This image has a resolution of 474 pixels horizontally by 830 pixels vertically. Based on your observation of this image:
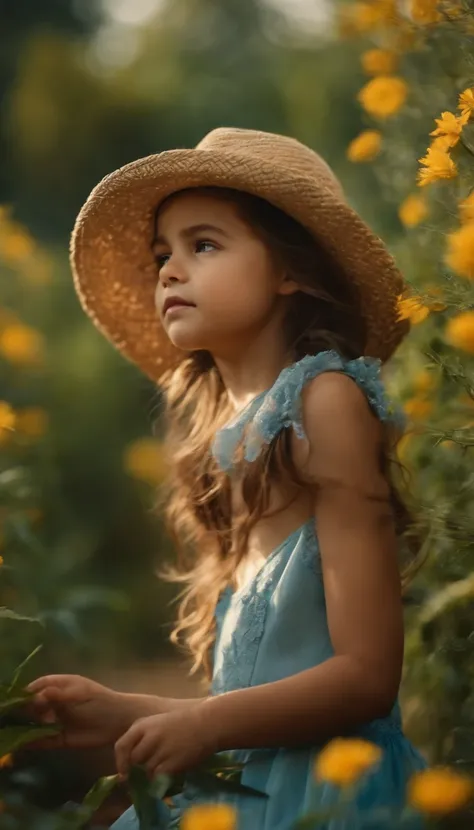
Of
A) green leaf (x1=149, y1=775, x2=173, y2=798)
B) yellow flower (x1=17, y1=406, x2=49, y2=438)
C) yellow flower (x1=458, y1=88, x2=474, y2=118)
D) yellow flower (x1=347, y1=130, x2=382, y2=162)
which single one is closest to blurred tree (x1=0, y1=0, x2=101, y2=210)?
yellow flower (x1=17, y1=406, x2=49, y2=438)

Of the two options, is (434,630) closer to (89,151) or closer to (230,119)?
(230,119)

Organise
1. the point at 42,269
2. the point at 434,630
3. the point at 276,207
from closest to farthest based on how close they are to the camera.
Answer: the point at 276,207, the point at 434,630, the point at 42,269

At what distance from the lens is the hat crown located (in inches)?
59.6

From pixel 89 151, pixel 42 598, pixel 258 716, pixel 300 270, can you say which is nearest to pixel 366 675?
pixel 258 716

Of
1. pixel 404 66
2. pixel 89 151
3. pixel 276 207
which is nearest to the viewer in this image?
pixel 276 207

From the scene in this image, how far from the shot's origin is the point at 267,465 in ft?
4.65

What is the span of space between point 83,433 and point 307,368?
2.49m

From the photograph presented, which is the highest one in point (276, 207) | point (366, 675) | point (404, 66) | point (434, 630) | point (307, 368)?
point (404, 66)

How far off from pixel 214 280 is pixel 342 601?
1.54 ft

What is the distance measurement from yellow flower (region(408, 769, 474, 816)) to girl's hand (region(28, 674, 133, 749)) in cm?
44

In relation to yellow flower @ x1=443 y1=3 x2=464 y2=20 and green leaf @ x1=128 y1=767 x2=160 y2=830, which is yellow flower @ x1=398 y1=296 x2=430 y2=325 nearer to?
yellow flower @ x1=443 y1=3 x2=464 y2=20

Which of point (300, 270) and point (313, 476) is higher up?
point (300, 270)

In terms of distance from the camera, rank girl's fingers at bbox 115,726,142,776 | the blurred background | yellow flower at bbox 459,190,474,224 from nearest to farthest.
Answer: girl's fingers at bbox 115,726,142,776 < yellow flower at bbox 459,190,474,224 < the blurred background

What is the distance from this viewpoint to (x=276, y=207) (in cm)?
155
